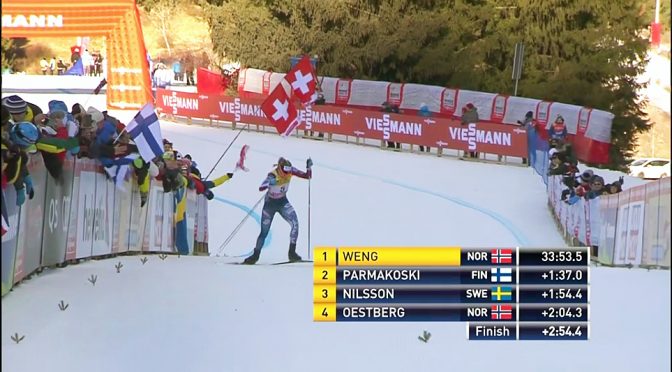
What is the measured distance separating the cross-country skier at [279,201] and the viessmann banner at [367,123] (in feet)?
20.2

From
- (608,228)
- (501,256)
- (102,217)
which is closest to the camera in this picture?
(501,256)

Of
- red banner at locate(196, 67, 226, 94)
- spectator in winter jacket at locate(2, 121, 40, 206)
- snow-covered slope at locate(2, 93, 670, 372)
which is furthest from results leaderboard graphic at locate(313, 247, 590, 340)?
red banner at locate(196, 67, 226, 94)

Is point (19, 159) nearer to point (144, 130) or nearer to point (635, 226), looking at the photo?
point (144, 130)

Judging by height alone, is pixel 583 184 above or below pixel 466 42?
below

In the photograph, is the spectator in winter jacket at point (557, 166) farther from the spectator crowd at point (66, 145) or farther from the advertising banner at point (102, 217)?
the advertising banner at point (102, 217)

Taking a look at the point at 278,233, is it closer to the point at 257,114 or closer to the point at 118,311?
the point at 118,311

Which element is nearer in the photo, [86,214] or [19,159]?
[19,159]

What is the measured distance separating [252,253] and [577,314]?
12.9 ft

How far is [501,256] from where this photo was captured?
4.62 m

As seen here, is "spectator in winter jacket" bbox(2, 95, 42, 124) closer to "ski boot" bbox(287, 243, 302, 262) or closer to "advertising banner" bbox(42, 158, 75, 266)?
"advertising banner" bbox(42, 158, 75, 266)

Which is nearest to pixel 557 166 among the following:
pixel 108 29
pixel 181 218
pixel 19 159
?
pixel 181 218

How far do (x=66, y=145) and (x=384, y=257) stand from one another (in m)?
2.40

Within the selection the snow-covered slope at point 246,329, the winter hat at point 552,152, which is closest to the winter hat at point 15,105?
the snow-covered slope at point 246,329

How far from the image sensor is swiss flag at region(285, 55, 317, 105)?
10273mm
